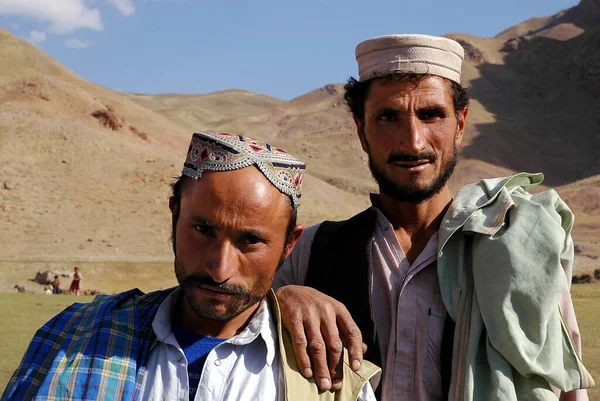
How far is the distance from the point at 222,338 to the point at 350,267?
62 cm

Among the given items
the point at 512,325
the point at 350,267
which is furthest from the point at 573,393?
the point at 350,267

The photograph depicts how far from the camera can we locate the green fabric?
2.16 m

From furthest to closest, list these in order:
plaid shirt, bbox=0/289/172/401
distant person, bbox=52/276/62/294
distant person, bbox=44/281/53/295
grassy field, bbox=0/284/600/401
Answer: distant person, bbox=52/276/62/294 → distant person, bbox=44/281/53/295 → grassy field, bbox=0/284/600/401 → plaid shirt, bbox=0/289/172/401

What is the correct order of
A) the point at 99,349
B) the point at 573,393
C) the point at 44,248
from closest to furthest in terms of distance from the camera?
the point at 99,349, the point at 573,393, the point at 44,248

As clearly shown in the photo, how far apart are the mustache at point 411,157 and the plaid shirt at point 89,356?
104 centimetres

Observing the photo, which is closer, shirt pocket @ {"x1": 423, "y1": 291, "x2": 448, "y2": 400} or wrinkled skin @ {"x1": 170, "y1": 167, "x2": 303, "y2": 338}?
wrinkled skin @ {"x1": 170, "y1": 167, "x2": 303, "y2": 338}

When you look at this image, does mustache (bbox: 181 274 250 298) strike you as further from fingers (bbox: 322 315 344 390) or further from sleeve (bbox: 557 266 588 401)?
sleeve (bbox: 557 266 588 401)

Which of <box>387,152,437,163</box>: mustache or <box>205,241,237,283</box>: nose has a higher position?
<box>387,152,437,163</box>: mustache

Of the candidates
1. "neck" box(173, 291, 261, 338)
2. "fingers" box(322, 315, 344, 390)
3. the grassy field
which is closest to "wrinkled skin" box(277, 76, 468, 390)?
"fingers" box(322, 315, 344, 390)

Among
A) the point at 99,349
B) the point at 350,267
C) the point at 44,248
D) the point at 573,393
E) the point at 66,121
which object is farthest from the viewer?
the point at 66,121

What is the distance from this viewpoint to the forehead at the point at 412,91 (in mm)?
2568

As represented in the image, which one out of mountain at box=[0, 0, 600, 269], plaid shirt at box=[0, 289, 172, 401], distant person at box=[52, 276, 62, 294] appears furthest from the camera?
mountain at box=[0, 0, 600, 269]

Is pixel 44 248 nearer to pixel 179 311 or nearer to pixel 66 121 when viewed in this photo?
pixel 66 121

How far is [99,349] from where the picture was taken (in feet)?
6.54
